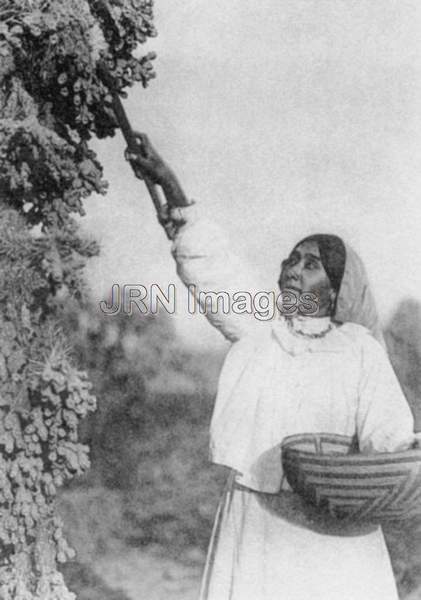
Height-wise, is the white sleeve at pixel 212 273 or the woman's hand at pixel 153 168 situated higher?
the woman's hand at pixel 153 168

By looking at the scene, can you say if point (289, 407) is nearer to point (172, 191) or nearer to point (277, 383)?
point (277, 383)

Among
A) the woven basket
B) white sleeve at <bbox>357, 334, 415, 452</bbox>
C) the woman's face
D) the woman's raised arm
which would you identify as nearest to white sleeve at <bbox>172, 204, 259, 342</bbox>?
the woman's raised arm

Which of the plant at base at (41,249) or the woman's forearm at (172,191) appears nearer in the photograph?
the plant at base at (41,249)

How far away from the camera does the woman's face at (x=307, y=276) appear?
102 inches

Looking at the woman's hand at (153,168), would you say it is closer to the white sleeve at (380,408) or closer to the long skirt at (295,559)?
the white sleeve at (380,408)

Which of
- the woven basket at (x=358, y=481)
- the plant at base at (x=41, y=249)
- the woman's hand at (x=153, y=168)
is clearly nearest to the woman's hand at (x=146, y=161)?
the woman's hand at (x=153, y=168)

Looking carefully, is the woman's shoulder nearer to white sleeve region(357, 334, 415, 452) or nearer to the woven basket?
white sleeve region(357, 334, 415, 452)

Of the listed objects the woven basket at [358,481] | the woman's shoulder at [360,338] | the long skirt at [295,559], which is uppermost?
the woman's shoulder at [360,338]

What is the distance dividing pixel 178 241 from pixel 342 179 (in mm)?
553

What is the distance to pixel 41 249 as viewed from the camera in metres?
2.54

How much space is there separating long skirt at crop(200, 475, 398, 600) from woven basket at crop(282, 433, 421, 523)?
0.14 meters

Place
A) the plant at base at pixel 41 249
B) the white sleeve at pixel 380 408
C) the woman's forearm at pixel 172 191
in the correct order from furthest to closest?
the woman's forearm at pixel 172 191
the plant at base at pixel 41 249
the white sleeve at pixel 380 408

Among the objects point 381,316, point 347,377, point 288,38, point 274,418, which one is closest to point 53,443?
point 274,418

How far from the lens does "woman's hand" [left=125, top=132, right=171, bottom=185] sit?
266 cm
